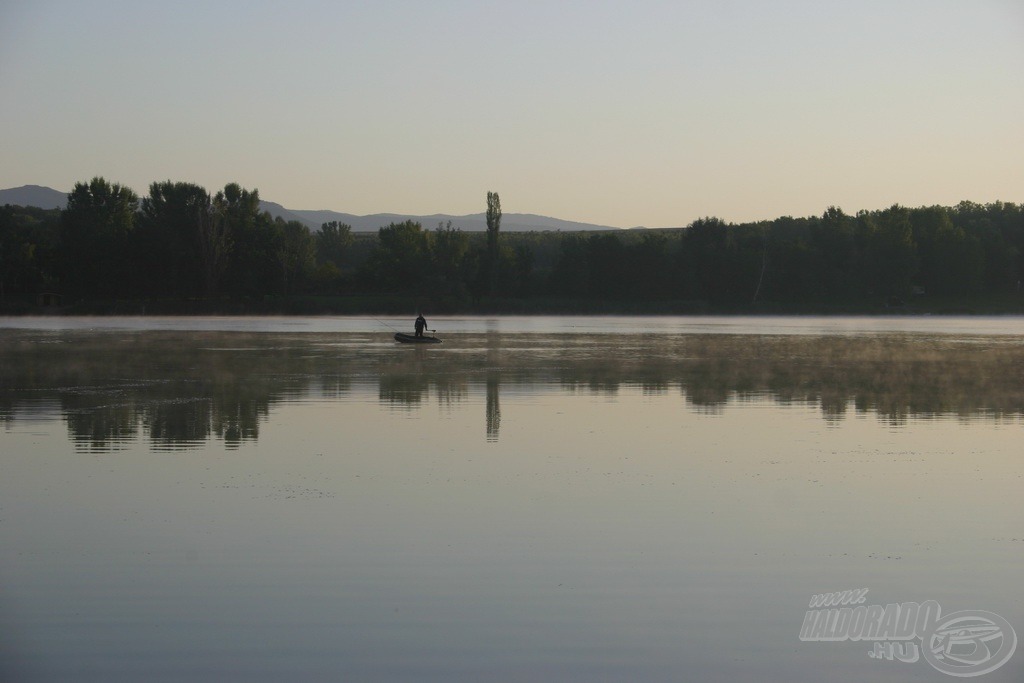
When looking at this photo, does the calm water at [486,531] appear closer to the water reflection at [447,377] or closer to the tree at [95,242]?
the water reflection at [447,377]

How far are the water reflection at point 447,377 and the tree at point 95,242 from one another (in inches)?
2113

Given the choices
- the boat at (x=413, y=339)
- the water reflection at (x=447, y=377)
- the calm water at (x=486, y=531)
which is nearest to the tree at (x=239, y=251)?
the water reflection at (x=447, y=377)

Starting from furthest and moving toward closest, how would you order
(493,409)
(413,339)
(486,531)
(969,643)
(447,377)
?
(413,339) → (447,377) → (493,409) → (486,531) → (969,643)

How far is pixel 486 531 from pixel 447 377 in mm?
18895

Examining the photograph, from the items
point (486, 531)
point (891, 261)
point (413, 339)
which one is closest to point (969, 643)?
point (486, 531)

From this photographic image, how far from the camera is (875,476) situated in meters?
14.6

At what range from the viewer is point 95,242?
10394 cm

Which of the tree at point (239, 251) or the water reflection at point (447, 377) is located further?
the tree at point (239, 251)

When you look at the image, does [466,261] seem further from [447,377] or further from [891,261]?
[447,377]

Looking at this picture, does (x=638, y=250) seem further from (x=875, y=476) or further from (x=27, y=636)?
(x=27, y=636)

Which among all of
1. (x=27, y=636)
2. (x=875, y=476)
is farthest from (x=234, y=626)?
(x=875, y=476)

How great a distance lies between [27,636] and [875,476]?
10128 mm

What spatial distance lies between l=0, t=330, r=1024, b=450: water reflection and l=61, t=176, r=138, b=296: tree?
53.7 meters

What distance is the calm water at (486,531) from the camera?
8016mm
